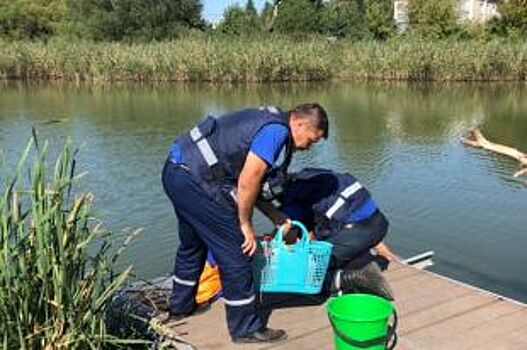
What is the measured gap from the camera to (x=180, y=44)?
1037 inches

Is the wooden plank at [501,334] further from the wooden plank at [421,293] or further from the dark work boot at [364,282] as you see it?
the dark work boot at [364,282]

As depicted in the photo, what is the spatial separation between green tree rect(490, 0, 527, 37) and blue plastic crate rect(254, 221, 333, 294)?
33.5 meters

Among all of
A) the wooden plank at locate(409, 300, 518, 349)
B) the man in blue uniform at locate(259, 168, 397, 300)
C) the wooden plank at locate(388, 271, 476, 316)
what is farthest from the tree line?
the wooden plank at locate(409, 300, 518, 349)

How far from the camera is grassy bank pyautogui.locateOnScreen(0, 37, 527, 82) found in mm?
24812

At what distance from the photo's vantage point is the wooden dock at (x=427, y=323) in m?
3.80

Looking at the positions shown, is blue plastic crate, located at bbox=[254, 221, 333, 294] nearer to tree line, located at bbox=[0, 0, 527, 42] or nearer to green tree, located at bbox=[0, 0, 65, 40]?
tree line, located at bbox=[0, 0, 527, 42]

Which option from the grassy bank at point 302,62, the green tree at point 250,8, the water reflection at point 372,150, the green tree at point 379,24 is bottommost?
the water reflection at point 372,150

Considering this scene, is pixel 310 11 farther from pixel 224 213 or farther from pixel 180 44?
pixel 224 213

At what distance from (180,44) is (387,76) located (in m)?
7.69

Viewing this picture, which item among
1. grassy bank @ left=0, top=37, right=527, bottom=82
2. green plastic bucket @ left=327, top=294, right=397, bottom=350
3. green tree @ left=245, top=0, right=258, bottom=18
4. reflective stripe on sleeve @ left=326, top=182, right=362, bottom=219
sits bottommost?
green plastic bucket @ left=327, top=294, right=397, bottom=350

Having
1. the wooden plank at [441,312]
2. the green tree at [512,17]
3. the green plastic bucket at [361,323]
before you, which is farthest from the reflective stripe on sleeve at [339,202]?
the green tree at [512,17]

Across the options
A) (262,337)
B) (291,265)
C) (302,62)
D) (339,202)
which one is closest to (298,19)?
(302,62)

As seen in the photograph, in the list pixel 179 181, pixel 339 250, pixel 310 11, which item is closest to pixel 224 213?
pixel 179 181

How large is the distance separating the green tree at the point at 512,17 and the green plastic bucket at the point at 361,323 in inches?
1331
